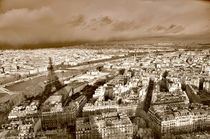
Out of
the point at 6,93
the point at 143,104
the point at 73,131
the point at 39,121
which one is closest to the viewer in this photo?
the point at 73,131

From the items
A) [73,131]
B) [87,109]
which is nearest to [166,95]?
[87,109]

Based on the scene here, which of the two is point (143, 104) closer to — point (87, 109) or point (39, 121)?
point (87, 109)

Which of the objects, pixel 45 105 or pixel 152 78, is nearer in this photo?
pixel 45 105

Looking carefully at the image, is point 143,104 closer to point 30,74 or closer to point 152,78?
point 152,78

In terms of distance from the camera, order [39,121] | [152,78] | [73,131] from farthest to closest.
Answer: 1. [152,78]
2. [39,121]
3. [73,131]

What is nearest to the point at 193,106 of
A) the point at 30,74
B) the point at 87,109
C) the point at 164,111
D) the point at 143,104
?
the point at 164,111

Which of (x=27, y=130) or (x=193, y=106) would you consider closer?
(x=27, y=130)

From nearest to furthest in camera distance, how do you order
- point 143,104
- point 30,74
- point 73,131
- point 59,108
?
point 73,131
point 59,108
point 143,104
point 30,74

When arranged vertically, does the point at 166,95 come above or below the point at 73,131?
above

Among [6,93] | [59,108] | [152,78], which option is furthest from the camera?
[152,78]
